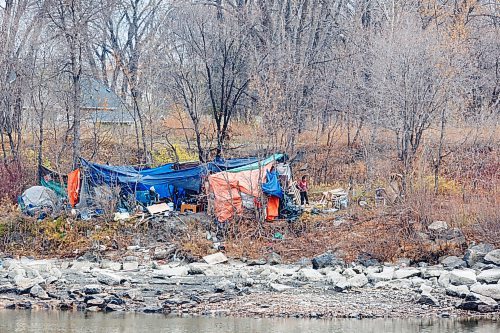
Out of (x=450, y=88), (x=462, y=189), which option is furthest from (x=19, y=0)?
(x=462, y=189)

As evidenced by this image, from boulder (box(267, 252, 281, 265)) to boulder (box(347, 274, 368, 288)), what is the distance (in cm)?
310

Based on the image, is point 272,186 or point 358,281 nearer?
point 358,281

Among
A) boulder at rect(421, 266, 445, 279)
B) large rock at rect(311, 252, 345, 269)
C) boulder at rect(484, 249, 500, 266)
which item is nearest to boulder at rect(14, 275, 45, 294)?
large rock at rect(311, 252, 345, 269)

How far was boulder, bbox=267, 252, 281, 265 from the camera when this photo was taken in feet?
67.4

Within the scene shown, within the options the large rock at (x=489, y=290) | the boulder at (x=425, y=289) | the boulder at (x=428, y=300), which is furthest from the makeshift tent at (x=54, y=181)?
the large rock at (x=489, y=290)

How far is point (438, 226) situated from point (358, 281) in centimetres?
433

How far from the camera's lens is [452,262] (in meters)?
19.7

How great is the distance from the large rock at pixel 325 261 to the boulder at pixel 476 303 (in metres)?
4.56

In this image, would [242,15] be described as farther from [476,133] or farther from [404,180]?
[404,180]

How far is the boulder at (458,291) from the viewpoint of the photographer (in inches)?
642

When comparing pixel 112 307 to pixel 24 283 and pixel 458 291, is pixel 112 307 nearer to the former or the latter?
pixel 24 283

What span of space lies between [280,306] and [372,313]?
171 centimetres

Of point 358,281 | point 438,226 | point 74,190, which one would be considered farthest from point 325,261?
point 74,190

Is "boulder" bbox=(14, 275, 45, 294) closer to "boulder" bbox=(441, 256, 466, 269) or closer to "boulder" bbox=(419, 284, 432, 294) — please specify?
"boulder" bbox=(419, 284, 432, 294)
